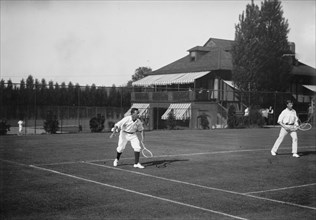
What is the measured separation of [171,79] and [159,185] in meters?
42.9

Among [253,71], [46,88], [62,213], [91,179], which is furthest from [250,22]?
[62,213]

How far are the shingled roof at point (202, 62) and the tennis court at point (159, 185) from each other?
3330 centimetres

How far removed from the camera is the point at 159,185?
12953 millimetres

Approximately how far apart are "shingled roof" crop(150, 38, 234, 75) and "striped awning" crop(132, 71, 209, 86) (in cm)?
98

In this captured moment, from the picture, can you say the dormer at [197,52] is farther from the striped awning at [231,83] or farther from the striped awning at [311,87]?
the striped awning at [311,87]

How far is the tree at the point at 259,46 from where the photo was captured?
48.9 metres

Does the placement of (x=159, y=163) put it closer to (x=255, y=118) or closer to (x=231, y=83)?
(x=255, y=118)

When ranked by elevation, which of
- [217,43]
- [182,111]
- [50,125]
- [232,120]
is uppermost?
[217,43]

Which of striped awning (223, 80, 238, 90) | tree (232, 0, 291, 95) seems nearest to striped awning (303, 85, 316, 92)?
tree (232, 0, 291, 95)

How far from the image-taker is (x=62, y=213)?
9.53 m

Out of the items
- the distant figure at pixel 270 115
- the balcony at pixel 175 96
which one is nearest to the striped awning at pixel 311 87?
the distant figure at pixel 270 115

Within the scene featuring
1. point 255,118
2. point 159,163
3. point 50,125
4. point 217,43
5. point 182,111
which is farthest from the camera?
point 217,43

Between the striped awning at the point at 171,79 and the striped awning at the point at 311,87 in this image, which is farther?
the striped awning at the point at 311,87

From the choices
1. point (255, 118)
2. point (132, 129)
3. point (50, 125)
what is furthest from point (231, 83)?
point (132, 129)
